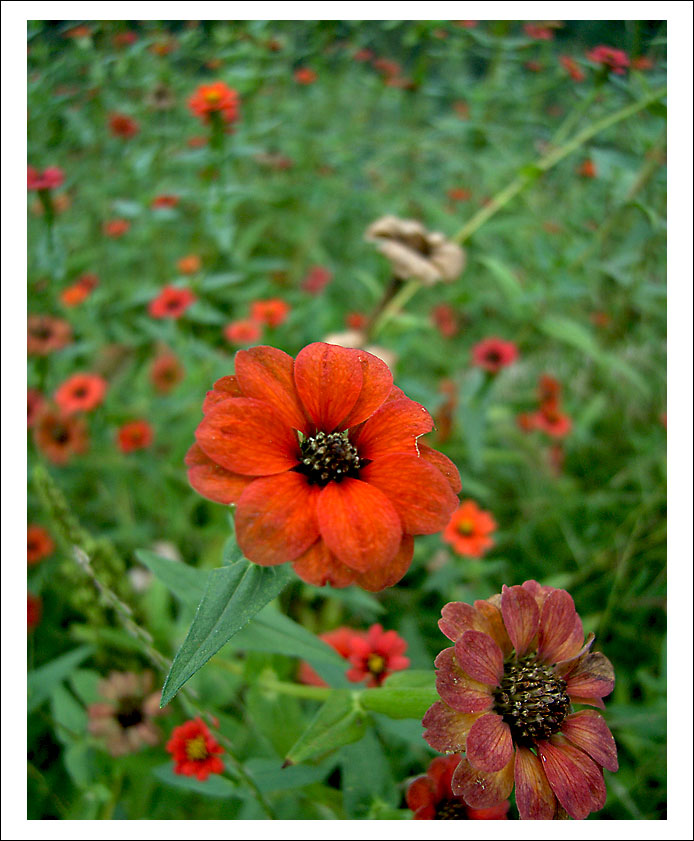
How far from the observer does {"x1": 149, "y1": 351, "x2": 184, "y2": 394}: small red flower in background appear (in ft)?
5.47

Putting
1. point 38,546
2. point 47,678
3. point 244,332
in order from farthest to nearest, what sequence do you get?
1. point 244,332
2. point 38,546
3. point 47,678

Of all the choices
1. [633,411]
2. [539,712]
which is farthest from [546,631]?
[633,411]

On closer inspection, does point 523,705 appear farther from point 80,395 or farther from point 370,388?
point 80,395

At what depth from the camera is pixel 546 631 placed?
544mm

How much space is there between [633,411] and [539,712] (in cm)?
136

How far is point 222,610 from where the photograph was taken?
0.48 meters

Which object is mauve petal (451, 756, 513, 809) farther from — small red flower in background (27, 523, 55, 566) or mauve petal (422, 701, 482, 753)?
small red flower in background (27, 523, 55, 566)

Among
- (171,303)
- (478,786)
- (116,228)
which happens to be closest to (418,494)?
(478,786)

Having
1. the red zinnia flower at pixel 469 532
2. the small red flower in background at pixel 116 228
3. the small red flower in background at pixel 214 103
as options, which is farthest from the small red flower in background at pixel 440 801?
the small red flower in background at pixel 116 228

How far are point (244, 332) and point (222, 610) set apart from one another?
1234 millimetres

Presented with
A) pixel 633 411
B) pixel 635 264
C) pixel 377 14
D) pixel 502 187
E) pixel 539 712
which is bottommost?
pixel 633 411

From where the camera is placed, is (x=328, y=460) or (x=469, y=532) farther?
(x=469, y=532)

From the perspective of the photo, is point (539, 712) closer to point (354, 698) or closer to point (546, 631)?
point (546, 631)

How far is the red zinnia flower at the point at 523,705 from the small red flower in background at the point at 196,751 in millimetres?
357
